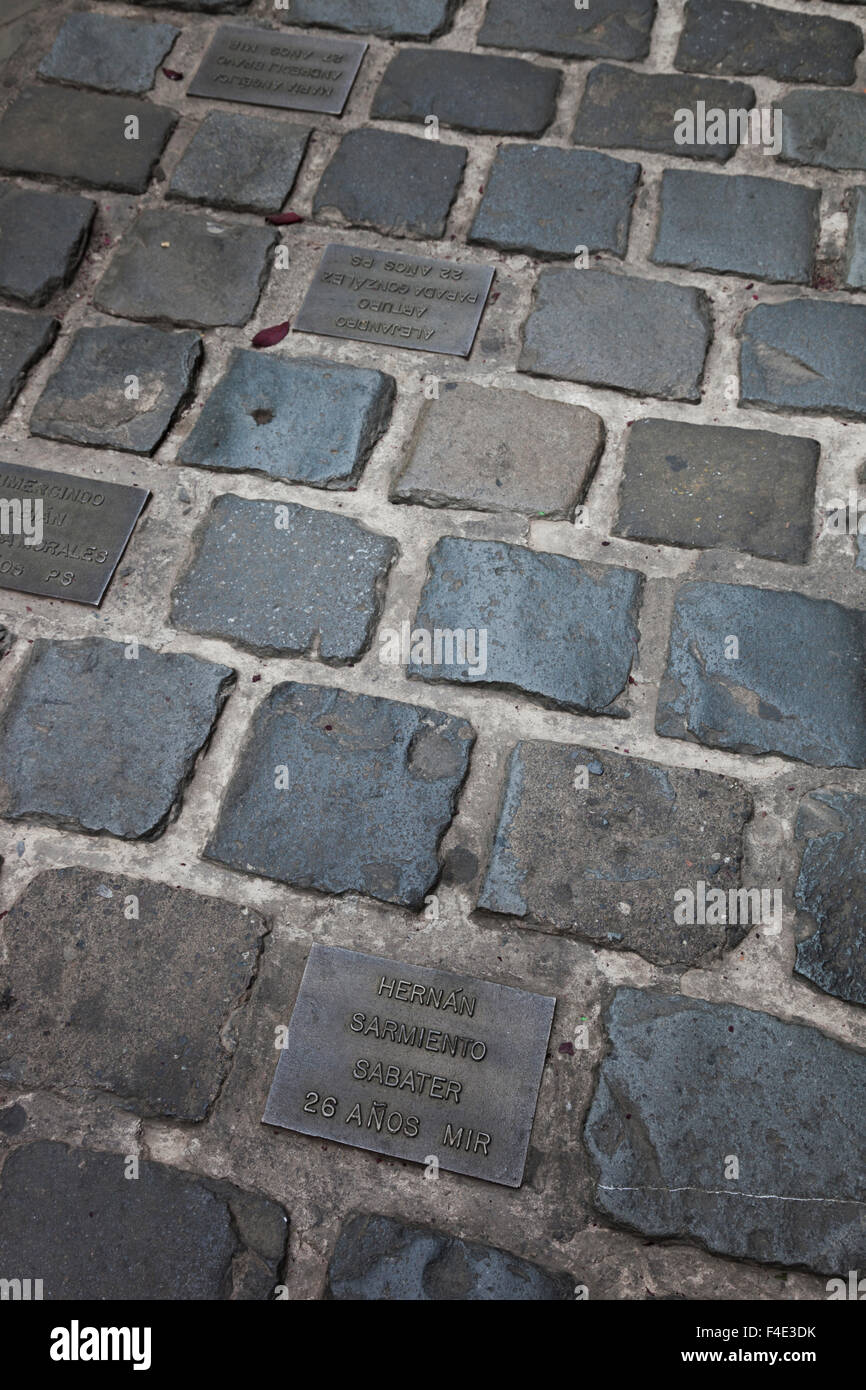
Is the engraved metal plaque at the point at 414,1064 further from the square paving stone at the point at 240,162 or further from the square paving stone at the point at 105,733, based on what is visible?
the square paving stone at the point at 240,162

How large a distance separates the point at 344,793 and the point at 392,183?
1898 millimetres

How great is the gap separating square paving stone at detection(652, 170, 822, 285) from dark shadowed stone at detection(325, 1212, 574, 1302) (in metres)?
2.47

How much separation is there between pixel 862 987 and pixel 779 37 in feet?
9.55

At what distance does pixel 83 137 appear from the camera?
323cm

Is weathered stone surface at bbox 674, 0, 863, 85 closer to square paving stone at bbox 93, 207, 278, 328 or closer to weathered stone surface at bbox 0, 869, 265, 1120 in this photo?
square paving stone at bbox 93, 207, 278, 328

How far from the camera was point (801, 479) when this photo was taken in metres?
2.57

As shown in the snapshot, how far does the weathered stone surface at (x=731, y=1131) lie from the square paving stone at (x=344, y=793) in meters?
0.50

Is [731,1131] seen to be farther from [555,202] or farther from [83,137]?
[83,137]

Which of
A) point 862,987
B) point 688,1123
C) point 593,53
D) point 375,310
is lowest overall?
point 688,1123

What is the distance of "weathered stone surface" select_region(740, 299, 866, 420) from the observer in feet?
8.85

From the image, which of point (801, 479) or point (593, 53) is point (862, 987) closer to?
point (801, 479)

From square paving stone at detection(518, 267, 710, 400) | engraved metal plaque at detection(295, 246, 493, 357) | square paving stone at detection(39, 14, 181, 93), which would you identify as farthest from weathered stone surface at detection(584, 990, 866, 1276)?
square paving stone at detection(39, 14, 181, 93)

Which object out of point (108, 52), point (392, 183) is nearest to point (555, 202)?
point (392, 183)

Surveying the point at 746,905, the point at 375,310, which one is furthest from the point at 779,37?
the point at 746,905
